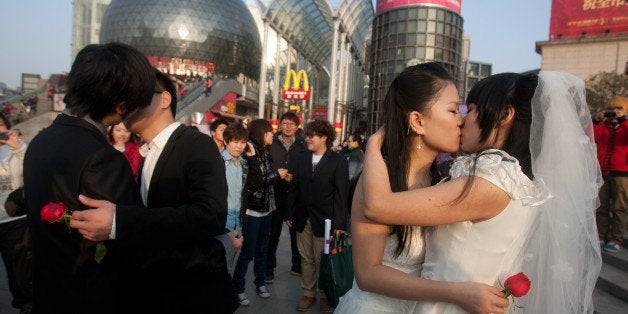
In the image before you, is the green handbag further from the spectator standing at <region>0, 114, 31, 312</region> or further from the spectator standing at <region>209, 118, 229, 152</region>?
the spectator standing at <region>0, 114, 31, 312</region>

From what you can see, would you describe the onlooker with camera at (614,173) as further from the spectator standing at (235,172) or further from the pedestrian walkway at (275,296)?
the spectator standing at (235,172)

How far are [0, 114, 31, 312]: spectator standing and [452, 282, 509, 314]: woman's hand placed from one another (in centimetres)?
359

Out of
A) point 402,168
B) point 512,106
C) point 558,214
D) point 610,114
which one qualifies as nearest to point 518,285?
point 558,214

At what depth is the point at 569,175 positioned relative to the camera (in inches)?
59.6

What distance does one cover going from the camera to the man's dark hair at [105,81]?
1.37 meters

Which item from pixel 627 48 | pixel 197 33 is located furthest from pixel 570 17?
pixel 197 33

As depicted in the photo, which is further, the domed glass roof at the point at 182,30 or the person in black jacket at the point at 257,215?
the domed glass roof at the point at 182,30

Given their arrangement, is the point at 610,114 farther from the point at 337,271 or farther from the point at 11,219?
the point at 11,219

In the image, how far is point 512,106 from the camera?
5.07 ft

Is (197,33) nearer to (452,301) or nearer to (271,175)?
(271,175)

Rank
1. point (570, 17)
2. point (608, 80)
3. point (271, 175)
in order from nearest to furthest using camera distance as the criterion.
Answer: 1. point (271, 175)
2. point (608, 80)
3. point (570, 17)

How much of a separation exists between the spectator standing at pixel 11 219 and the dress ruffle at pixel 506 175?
3.65 m

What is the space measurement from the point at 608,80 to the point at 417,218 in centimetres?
3400

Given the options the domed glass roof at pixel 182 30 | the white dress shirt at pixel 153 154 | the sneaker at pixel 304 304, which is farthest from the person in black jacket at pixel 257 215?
the domed glass roof at pixel 182 30
